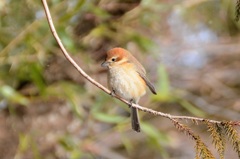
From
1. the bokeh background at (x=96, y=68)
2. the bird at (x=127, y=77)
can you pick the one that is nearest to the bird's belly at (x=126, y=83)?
the bird at (x=127, y=77)

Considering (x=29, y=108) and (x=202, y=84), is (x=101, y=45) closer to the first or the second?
(x=29, y=108)

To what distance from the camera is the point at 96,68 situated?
4.36m

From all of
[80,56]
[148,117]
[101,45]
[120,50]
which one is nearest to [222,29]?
[148,117]

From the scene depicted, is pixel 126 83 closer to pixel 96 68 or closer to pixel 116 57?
pixel 116 57

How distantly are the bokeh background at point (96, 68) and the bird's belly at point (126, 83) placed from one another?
34.7 inches

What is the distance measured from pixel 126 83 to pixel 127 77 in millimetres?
31

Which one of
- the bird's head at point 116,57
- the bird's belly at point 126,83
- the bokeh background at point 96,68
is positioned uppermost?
the bird's head at point 116,57

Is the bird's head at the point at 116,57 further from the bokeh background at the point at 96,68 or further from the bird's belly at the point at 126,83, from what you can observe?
the bokeh background at the point at 96,68

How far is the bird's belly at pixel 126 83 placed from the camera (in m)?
2.94

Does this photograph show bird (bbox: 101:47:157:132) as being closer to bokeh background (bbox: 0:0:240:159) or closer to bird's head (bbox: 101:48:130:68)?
bird's head (bbox: 101:48:130:68)

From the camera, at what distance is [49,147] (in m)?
4.44

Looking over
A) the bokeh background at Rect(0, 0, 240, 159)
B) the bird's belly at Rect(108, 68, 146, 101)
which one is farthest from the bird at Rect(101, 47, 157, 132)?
the bokeh background at Rect(0, 0, 240, 159)

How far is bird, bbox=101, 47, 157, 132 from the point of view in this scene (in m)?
2.88

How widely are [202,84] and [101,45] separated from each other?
132 cm
